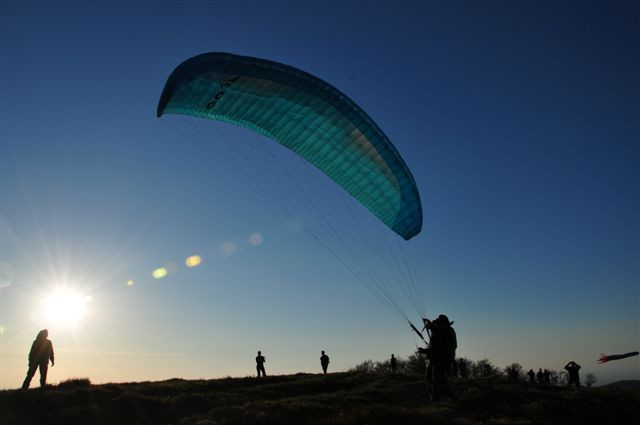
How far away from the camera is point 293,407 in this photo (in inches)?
485

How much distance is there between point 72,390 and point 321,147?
10954 millimetres

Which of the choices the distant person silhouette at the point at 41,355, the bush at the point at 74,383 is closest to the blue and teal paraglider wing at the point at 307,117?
the distant person silhouette at the point at 41,355

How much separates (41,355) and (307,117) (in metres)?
11.7

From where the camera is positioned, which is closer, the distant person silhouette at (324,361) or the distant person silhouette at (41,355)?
the distant person silhouette at (41,355)

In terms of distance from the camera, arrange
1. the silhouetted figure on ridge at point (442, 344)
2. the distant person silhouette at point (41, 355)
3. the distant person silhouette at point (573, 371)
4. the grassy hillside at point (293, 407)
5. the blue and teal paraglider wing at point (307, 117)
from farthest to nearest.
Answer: the distant person silhouette at point (573, 371) < the distant person silhouette at point (41, 355) < the blue and teal paraglider wing at point (307, 117) < the silhouetted figure on ridge at point (442, 344) < the grassy hillside at point (293, 407)

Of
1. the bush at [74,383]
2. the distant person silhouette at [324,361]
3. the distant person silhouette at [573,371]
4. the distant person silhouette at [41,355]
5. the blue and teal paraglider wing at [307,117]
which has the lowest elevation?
the distant person silhouette at [573,371]

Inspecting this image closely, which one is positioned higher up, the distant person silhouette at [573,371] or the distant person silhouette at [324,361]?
the distant person silhouette at [324,361]

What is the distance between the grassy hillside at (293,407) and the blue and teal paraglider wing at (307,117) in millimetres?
5754

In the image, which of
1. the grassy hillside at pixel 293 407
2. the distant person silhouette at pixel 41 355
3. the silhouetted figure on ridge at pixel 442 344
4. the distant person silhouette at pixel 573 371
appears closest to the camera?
the grassy hillside at pixel 293 407

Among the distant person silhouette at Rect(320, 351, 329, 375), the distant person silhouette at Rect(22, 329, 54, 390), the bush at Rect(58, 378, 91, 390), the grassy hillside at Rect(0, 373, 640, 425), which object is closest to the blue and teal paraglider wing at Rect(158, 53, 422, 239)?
the grassy hillside at Rect(0, 373, 640, 425)

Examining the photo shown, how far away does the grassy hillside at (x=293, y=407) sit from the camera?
10.9 meters

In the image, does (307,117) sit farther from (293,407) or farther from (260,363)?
(260,363)

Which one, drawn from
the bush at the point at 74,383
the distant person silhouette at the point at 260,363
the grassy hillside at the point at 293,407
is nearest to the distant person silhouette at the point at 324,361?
the distant person silhouette at the point at 260,363

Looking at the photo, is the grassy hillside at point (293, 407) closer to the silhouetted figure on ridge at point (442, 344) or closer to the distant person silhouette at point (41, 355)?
the distant person silhouette at point (41, 355)
